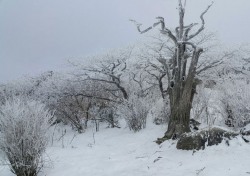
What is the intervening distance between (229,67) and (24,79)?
21.4 m

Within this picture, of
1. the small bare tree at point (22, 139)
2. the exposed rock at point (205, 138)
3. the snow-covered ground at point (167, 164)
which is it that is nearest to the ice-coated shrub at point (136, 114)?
the snow-covered ground at point (167, 164)

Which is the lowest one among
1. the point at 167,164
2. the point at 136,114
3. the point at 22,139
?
the point at 167,164

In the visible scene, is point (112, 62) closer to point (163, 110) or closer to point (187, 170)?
point (163, 110)

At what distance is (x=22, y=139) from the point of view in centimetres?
692

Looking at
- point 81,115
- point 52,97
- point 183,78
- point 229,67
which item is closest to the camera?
point 183,78

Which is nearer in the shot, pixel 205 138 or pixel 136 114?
pixel 205 138

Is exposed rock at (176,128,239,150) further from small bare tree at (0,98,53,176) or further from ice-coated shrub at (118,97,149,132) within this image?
ice-coated shrub at (118,97,149,132)

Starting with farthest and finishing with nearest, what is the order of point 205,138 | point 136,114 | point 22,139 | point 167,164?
point 136,114, point 205,138, point 167,164, point 22,139

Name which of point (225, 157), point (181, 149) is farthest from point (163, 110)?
point (225, 157)

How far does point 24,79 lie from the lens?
115 ft

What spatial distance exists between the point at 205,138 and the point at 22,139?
4.21 m

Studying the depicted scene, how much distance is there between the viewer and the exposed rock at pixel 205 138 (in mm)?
7736

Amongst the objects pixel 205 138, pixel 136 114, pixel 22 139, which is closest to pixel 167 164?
pixel 205 138

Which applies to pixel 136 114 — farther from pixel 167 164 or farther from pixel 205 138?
pixel 167 164
